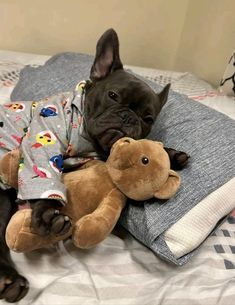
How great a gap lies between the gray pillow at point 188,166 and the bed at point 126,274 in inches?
1.5

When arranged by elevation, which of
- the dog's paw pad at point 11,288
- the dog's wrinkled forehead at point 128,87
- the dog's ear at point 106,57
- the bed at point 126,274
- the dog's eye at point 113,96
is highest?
the dog's ear at point 106,57

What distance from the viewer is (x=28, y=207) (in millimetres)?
818

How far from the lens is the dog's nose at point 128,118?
91cm

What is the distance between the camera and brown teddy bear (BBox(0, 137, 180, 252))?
752 millimetres

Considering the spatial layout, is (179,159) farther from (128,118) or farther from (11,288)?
(11,288)

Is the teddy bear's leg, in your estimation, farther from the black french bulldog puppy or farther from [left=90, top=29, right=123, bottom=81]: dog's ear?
[left=90, top=29, right=123, bottom=81]: dog's ear

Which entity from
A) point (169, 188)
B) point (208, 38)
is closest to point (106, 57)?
point (169, 188)

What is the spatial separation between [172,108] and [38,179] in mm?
514

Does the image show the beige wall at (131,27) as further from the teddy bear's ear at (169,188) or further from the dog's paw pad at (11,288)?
the dog's paw pad at (11,288)

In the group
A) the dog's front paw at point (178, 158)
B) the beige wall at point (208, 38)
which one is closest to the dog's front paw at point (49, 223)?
the dog's front paw at point (178, 158)

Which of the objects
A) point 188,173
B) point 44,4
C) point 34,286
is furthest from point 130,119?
A: point 44,4

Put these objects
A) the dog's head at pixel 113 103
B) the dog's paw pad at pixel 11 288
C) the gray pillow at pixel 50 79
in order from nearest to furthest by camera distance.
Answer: the dog's paw pad at pixel 11 288 → the dog's head at pixel 113 103 → the gray pillow at pixel 50 79

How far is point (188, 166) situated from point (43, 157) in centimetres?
37

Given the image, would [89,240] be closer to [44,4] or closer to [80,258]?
[80,258]
